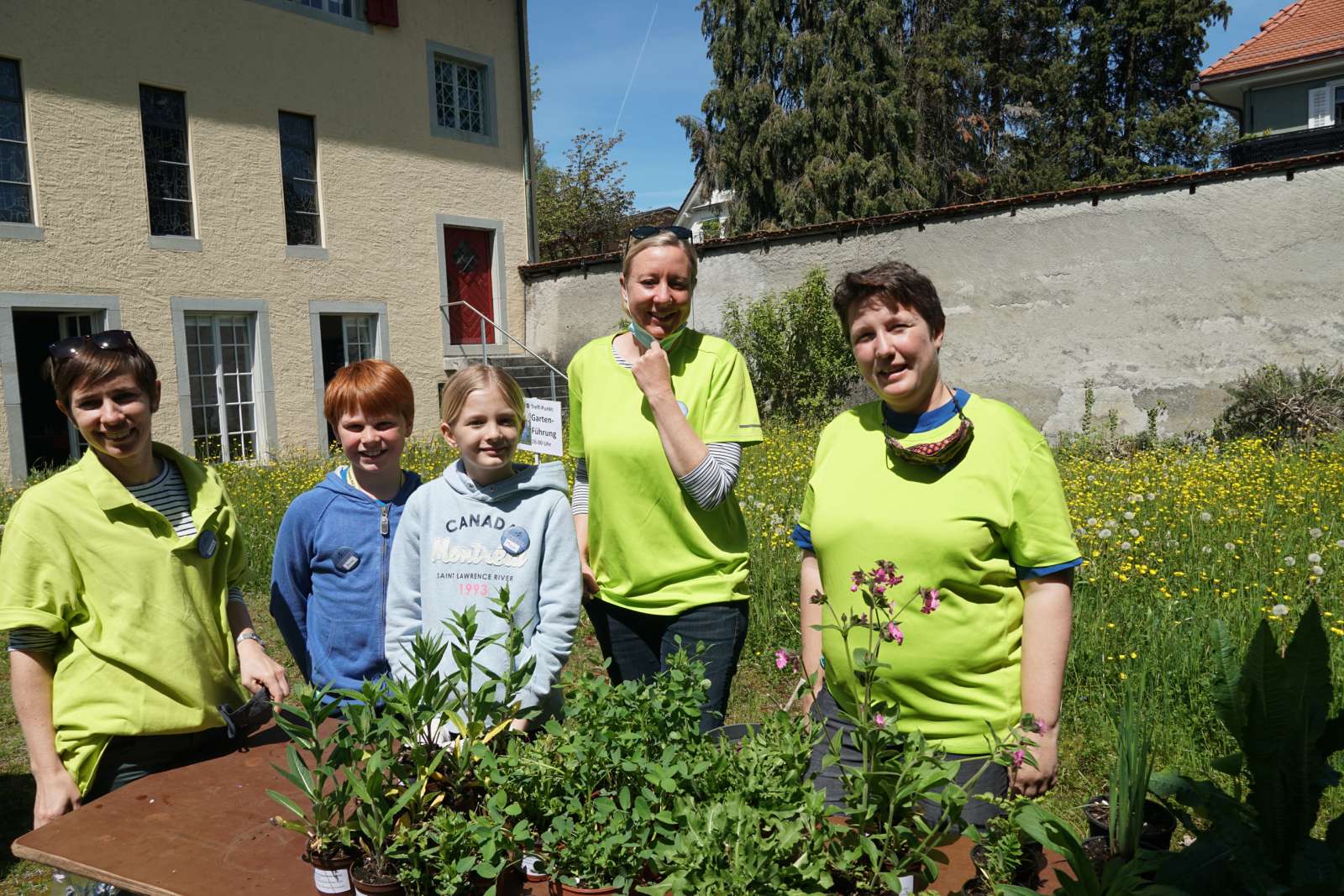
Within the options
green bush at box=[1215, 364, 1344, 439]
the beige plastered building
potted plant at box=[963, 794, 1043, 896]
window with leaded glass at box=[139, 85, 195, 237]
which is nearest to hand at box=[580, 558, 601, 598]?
potted plant at box=[963, 794, 1043, 896]

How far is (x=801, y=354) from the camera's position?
13.3m

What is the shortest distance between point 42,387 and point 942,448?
43.8ft

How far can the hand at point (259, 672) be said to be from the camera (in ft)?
7.74

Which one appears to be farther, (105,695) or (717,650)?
(717,650)

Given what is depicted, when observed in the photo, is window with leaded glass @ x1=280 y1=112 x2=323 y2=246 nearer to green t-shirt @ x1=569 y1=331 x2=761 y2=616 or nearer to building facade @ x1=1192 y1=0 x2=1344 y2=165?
green t-shirt @ x1=569 y1=331 x2=761 y2=616

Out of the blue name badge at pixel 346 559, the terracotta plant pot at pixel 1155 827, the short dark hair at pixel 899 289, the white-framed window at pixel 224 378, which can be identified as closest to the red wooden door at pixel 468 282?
the white-framed window at pixel 224 378

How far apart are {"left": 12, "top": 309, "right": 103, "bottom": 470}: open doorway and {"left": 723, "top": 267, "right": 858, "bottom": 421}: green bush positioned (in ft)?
28.3

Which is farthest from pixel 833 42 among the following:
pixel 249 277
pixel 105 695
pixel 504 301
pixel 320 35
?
pixel 105 695

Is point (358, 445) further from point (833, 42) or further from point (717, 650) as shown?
point (833, 42)

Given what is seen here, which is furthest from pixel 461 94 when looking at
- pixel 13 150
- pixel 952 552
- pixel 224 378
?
pixel 952 552

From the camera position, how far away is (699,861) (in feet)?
4.07

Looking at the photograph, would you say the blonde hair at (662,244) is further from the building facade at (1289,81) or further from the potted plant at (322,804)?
the building facade at (1289,81)

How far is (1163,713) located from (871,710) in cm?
256

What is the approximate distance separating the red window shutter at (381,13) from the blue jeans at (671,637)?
14.4 meters
